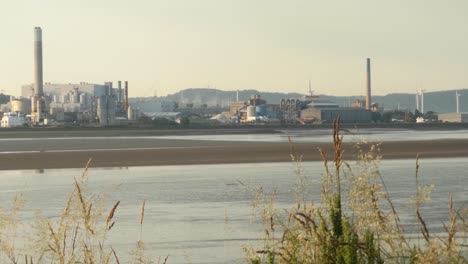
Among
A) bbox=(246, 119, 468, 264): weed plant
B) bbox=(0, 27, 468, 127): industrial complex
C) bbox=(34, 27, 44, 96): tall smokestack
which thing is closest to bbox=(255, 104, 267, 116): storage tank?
bbox=(0, 27, 468, 127): industrial complex

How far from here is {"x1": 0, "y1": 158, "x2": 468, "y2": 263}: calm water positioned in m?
16.8

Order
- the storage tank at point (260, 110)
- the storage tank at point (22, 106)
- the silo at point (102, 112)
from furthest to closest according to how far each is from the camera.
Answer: the storage tank at point (260, 110)
the storage tank at point (22, 106)
the silo at point (102, 112)

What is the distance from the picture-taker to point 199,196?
88.7ft

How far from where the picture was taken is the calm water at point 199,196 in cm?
1680

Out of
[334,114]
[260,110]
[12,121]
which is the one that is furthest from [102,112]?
[334,114]

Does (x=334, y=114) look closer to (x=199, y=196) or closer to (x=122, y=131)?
(x=122, y=131)

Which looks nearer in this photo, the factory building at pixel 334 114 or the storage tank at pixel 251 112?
the factory building at pixel 334 114

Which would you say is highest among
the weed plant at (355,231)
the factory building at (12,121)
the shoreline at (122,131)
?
the factory building at (12,121)

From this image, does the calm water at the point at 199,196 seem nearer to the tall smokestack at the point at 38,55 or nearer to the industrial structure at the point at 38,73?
the industrial structure at the point at 38,73

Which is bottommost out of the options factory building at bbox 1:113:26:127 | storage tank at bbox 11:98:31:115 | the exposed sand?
the exposed sand

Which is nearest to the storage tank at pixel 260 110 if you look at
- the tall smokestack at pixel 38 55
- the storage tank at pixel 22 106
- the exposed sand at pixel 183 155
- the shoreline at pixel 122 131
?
the storage tank at pixel 22 106

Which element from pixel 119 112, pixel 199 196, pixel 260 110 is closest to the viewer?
pixel 199 196

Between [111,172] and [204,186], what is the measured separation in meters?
9.81

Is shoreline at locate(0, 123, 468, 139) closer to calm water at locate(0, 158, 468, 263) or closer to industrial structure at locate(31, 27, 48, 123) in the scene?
industrial structure at locate(31, 27, 48, 123)
